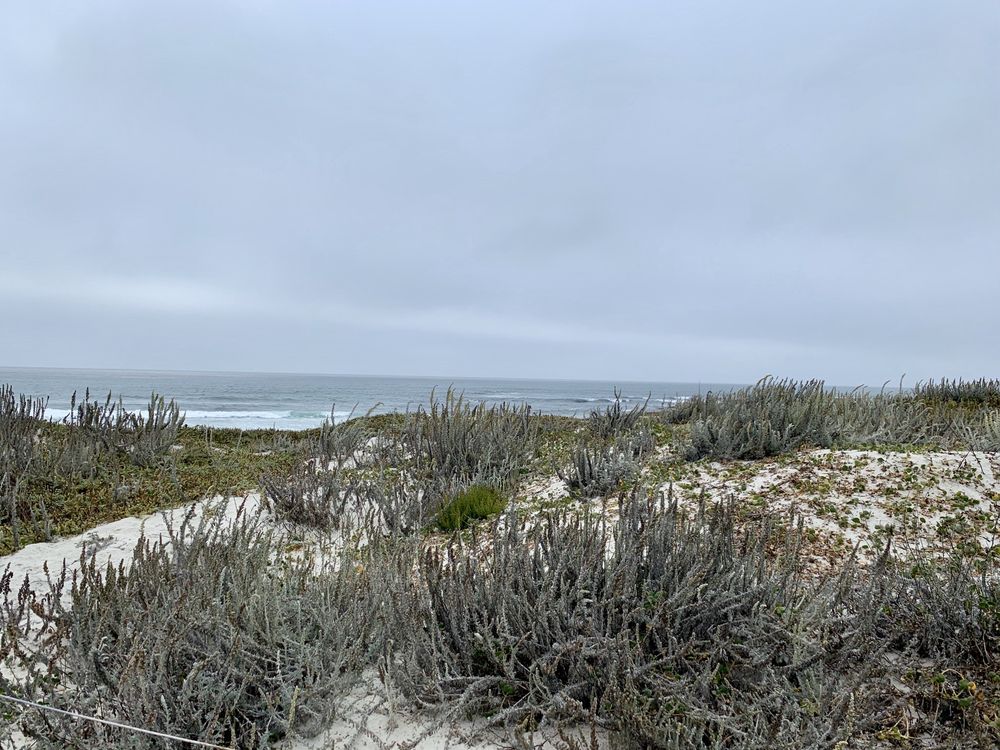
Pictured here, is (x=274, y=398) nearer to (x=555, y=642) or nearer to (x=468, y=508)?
(x=468, y=508)

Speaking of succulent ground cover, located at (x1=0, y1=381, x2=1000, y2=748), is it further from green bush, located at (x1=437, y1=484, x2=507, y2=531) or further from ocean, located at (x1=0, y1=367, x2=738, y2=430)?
ocean, located at (x1=0, y1=367, x2=738, y2=430)

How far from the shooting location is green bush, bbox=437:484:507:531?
5.22 meters

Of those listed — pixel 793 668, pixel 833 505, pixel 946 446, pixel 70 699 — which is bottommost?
pixel 70 699

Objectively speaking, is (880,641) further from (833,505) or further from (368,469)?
(368,469)

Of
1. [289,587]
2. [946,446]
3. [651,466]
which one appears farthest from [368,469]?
[946,446]

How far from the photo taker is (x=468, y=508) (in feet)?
17.5

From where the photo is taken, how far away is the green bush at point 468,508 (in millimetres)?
5219

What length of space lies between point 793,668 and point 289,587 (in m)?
2.42

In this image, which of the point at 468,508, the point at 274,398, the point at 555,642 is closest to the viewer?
the point at 555,642

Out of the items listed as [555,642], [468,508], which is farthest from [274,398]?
[555,642]

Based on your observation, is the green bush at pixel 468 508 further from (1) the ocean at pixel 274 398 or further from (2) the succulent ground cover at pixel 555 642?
(1) the ocean at pixel 274 398

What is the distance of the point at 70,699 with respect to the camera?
7.60 ft

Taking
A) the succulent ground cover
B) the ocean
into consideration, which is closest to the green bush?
the succulent ground cover

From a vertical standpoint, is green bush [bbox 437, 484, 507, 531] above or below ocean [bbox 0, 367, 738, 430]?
above
